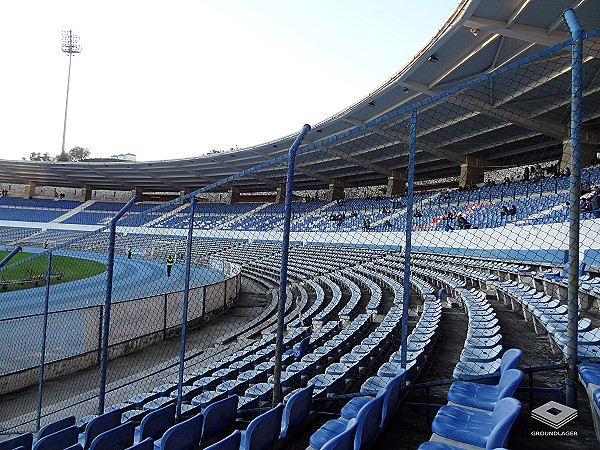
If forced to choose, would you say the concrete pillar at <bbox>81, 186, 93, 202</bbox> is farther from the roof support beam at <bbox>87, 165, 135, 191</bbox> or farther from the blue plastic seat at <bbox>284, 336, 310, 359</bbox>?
the blue plastic seat at <bbox>284, 336, 310, 359</bbox>

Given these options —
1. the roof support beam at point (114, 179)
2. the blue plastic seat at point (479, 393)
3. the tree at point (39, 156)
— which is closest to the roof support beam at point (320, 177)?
the roof support beam at point (114, 179)

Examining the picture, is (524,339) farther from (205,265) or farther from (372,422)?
(205,265)

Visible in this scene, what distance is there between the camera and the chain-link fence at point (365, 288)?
165 inches

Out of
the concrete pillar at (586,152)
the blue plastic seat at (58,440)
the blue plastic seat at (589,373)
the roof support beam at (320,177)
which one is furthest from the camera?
the roof support beam at (320,177)

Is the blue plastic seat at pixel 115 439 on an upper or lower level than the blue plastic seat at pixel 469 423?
lower

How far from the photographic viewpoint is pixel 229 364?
6.34 metres

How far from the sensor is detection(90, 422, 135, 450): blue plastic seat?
318 cm

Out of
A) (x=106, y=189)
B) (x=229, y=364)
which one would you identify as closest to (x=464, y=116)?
(x=229, y=364)

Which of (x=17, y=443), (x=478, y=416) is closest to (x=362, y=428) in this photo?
(x=478, y=416)

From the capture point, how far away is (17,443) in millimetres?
3553

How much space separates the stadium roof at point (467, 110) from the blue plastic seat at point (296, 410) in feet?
6.49

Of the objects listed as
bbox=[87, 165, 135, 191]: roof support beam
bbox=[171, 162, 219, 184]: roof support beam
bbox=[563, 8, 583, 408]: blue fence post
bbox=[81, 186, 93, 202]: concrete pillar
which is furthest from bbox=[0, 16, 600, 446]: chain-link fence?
bbox=[81, 186, 93, 202]: concrete pillar

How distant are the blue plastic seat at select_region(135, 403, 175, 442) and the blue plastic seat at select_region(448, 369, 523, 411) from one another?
236 cm

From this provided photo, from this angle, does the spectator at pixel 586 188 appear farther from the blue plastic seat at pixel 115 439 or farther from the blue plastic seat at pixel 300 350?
the blue plastic seat at pixel 115 439
